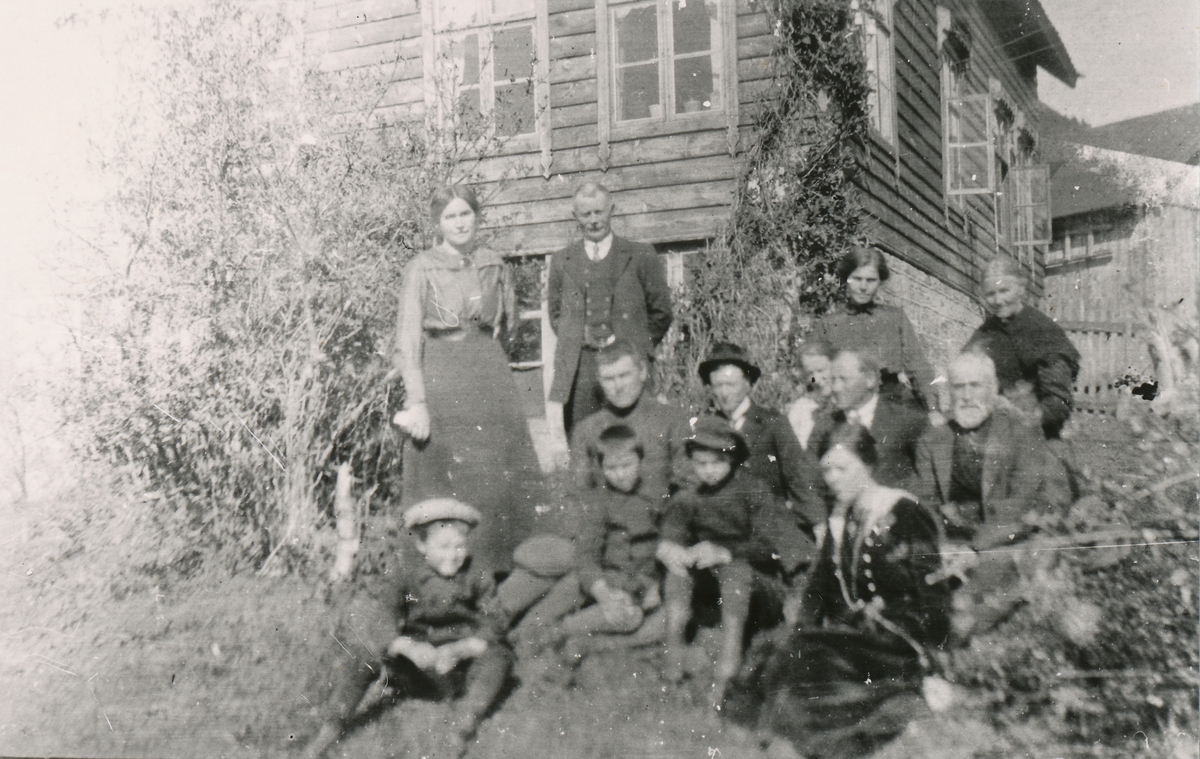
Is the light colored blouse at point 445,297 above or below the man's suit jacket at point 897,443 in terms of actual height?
above

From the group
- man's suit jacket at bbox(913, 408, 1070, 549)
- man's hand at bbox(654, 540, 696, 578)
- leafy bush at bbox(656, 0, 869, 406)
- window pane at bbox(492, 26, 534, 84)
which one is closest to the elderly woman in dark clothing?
man's suit jacket at bbox(913, 408, 1070, 549)

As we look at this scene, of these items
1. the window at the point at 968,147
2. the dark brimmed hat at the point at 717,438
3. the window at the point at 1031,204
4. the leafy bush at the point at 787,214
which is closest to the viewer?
the dark brimmed hat at the point at 717,438

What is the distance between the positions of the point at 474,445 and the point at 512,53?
2.22m

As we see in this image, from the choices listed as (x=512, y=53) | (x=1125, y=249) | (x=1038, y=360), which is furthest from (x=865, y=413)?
(x=512, y=53)

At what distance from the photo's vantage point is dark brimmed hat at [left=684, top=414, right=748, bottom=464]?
3197 mm

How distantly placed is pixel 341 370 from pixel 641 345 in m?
1.62

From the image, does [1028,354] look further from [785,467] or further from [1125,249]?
[785,467]

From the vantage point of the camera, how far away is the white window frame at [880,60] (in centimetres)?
466

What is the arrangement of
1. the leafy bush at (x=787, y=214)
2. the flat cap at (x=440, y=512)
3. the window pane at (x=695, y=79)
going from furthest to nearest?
the window pane at (x=695, y=79) → the leafy bush at (x=787, y=214) → the flat cap at (x=440, y=512)

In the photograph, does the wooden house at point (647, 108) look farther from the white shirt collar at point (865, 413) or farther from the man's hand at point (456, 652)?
the man's hand at point (456, 652)

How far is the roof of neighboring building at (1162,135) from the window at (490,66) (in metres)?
2.69

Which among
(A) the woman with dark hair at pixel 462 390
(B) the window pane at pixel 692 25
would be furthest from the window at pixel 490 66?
(A) the woman with dark hair at pixel 462 390

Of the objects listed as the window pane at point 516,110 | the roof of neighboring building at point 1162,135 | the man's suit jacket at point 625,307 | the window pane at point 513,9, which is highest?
the window pane at point 513,9

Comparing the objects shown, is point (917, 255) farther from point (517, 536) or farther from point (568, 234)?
point (517, 536)
